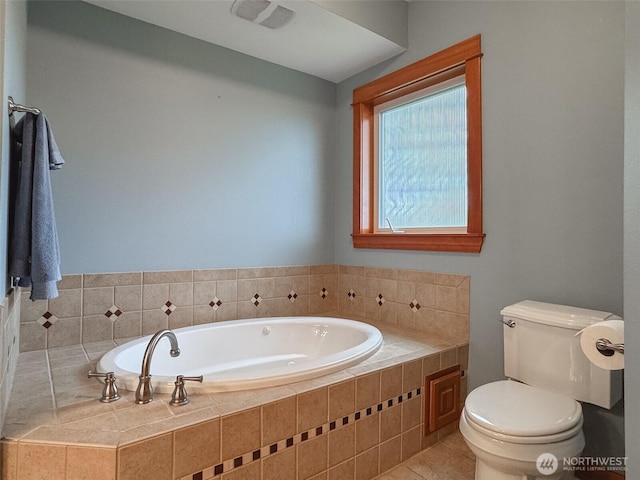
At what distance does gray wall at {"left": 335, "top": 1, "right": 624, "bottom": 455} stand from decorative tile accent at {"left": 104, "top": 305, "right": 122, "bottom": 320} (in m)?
1.98

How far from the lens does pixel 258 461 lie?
128cm

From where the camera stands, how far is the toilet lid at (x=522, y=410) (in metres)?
1.25

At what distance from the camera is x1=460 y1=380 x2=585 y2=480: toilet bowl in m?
1.22

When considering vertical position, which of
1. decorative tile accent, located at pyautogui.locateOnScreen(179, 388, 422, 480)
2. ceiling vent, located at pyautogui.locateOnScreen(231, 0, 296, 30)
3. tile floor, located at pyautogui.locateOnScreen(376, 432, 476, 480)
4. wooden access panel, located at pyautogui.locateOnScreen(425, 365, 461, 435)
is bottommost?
tile floor, located at pyautogui.locateOnScreen(376, 432, 476, 480)

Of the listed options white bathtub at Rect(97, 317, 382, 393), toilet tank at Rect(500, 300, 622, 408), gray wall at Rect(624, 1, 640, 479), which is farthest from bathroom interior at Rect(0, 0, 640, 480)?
toilet tank at Rect(500, 300, 622, 408)

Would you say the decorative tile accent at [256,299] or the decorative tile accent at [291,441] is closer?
the decorative tile accent at [291,441]

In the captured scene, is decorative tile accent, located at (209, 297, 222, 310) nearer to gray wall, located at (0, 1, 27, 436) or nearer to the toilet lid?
gray wall, located at (0, 1, 27, 436)

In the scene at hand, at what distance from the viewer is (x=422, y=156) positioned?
2.56 metres

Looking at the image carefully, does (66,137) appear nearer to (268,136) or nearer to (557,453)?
(268,136)

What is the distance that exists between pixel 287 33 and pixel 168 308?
1.94 metres

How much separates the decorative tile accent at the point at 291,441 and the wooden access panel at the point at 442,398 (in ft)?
0.61

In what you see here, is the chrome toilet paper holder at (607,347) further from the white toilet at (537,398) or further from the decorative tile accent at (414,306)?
the decorative tile accent at (414,306)

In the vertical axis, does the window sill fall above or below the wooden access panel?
above

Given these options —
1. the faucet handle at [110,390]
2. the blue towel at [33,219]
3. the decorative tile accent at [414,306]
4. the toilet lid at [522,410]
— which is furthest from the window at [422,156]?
the blue towel at [33,219]
